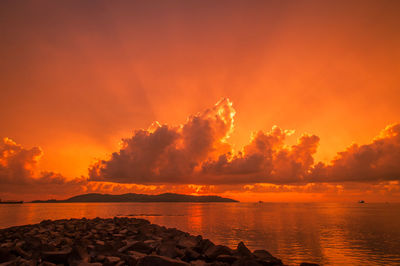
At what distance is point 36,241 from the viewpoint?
15.5 metres

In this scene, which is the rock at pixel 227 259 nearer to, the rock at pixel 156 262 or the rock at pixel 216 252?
the rock at pixel 216 252

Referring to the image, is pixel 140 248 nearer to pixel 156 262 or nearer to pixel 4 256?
pixel 156 262

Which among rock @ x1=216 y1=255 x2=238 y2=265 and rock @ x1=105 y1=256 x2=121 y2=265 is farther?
rock @ x1=216 y1=255 x2=238 y2=265

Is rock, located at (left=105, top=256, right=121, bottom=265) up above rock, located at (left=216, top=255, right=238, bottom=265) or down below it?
above

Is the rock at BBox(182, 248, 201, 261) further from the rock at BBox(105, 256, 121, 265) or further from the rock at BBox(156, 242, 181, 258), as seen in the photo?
the rock at BBox(105, 256, 121, 265)

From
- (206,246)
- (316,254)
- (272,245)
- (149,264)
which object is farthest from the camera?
(272,245)

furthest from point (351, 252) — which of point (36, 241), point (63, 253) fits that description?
point (36, 241)

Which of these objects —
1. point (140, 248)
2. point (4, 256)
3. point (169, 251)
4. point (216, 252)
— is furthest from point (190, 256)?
point (4, 256)

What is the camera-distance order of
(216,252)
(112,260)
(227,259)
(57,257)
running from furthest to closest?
(216,252) → (227,259) → (57,257) → (112,260)

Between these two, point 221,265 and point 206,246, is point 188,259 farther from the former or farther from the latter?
point 221,265

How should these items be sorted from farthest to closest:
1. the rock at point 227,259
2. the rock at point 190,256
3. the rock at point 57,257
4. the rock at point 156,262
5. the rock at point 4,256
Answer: the rock at point 190,256, the rock at point 227,259, the rock at point 4,256, the rock at point 57,257, the rock at point 156,262

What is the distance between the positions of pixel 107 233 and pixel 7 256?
1109cm

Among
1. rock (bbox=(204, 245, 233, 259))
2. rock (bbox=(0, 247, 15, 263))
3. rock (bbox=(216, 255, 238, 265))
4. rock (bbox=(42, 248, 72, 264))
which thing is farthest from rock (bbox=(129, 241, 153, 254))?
rock (bbox=(0, 247, 15, 263))

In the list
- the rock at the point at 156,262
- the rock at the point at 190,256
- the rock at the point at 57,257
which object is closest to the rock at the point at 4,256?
the rock at the point at 57,257
